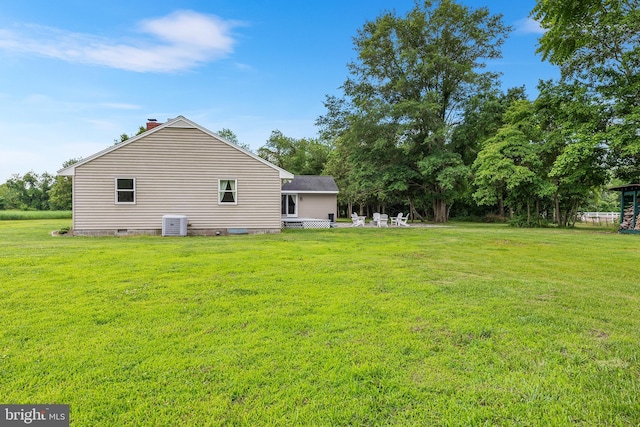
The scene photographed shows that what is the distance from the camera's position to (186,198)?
44.6 ft

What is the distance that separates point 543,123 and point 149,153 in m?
23.0

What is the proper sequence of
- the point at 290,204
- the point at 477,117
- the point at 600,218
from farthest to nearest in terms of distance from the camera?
the point at 600,218 < the point at 477,117 < the point at 290,204

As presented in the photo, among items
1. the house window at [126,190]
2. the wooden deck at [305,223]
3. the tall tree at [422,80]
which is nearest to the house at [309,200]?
the wooden deck at [305,223]

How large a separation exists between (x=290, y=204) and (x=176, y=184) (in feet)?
33.9

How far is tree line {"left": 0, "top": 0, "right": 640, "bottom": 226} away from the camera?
17141mm

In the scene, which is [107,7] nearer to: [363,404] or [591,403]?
[363,404]

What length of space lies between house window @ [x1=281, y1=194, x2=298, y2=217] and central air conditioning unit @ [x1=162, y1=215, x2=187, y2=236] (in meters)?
10.0

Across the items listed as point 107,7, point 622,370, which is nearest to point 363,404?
point 622,370

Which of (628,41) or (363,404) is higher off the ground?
(628,41)

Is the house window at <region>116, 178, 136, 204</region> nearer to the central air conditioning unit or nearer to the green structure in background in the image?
the central air conditioning unit

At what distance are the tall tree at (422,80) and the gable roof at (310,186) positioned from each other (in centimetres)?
369

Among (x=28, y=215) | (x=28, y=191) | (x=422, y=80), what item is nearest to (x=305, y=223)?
(x=422, y=80)

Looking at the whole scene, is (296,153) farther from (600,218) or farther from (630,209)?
(600,218)

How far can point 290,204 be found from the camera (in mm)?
22969
